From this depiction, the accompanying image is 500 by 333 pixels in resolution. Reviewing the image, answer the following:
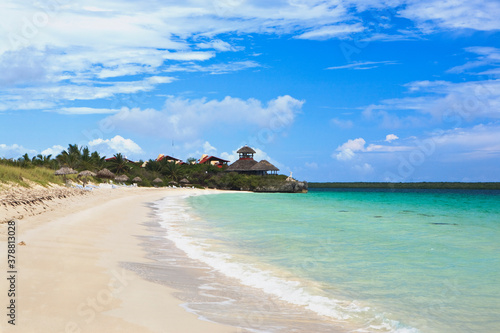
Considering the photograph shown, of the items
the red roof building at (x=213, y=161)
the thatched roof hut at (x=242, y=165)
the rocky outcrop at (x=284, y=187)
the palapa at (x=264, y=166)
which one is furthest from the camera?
the red roof building at (x=213, y=161)

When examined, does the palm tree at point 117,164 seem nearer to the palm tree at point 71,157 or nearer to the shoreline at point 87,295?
the palm tree at point 71,157

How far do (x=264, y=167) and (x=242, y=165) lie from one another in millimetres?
5498

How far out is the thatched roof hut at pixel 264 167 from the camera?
9320 centimetres

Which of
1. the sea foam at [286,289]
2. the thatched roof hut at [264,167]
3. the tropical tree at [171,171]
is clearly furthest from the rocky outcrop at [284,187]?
the sea foam at [286,289]

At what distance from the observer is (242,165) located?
311ft

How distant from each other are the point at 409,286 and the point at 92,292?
5.84m

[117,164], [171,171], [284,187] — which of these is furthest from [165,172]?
[284,187]

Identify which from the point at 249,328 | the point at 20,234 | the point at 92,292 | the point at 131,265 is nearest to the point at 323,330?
the point at 249,328

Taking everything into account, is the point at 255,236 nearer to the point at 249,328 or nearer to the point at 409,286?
the point at 409,286

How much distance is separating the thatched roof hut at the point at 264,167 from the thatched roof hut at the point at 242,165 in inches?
58.5

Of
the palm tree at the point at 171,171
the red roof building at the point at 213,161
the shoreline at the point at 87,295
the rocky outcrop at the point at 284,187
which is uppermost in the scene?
the red roof building at the point at 213,161

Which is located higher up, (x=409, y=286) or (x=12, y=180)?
(x=12, y=180)

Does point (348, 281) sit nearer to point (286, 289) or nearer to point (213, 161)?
point (286, 289)

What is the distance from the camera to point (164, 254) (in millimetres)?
9617
